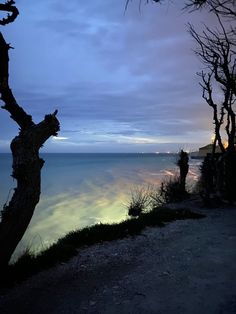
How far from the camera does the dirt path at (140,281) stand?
642cm

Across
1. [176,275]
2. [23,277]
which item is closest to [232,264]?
[176,275]

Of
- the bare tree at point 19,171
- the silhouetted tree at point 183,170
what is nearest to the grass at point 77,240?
the bare tree at point 19,171

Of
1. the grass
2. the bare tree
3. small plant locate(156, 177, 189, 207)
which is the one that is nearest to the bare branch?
the bare tree

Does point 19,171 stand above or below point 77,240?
above

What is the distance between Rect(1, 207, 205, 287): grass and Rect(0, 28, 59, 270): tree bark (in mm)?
538

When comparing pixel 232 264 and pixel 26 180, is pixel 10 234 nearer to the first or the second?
pixel 26 180

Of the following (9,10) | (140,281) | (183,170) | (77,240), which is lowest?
(140,281)

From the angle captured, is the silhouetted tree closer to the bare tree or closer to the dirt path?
the dirt path

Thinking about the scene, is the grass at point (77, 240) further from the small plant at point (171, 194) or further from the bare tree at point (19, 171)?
the small plant at point (171, 194)

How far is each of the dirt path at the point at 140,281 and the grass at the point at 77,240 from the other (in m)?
0.26

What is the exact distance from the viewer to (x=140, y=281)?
7.55 metres

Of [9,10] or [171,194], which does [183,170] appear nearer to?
[171,194]

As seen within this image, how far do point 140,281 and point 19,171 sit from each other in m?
2.96

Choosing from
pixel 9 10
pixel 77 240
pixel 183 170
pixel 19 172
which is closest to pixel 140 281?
pixel 19 172
